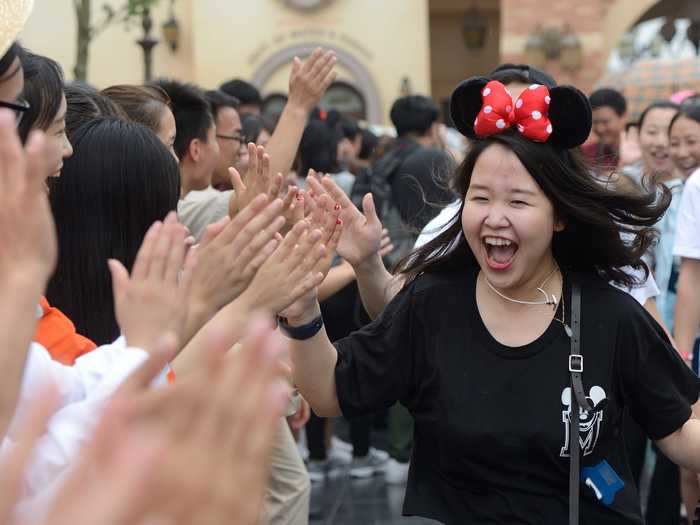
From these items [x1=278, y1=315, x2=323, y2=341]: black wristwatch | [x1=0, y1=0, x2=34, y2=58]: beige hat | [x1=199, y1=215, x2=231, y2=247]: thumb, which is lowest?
[x1=278, y1=315, x2=323, y2=341]: black wristwatch

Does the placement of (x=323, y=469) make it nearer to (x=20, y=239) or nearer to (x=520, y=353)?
(x=520, y=353)

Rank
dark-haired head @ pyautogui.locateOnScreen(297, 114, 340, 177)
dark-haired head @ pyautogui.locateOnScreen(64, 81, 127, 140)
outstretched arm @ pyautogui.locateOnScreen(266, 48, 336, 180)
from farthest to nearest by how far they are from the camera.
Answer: dark-haired head @ pyautogui.locateOnScreen(297, 114, 340, 177), outstretched arm @ pyautogui.locateOnScreen(266, 48, 336, 180), dark-haired head @ pyautogui.locateOnScreen(64, 81, 127, 140)

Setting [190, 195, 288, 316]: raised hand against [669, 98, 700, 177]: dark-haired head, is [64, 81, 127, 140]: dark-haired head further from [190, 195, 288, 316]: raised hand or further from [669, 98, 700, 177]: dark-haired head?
[669, 98, 700, 177]: dark-haired head

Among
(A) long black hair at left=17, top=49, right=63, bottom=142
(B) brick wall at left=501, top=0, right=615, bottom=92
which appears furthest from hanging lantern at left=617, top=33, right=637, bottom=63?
(A) long black hair at left=17, top=49, right=63, bottom=142

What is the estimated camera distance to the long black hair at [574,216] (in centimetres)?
287

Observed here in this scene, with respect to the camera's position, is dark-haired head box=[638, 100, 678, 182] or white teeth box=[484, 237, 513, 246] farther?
dark-haired head box=[638, 100, 678, 182]

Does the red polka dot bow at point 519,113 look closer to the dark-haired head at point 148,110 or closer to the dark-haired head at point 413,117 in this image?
the dark-haired head at point 148,110

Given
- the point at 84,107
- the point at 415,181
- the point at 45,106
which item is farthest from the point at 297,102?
the point at 415,181

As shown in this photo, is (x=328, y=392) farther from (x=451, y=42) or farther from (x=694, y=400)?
(x=451, y=42)

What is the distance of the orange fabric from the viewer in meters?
2.19

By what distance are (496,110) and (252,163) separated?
0.87m

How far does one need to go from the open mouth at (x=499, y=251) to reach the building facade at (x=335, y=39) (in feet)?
60.0

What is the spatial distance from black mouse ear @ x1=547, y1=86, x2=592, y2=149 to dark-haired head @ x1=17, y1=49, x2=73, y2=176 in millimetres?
1209

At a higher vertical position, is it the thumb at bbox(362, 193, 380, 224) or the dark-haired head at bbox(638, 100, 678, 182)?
the thumb at bbox(362, 193, 380, 224)
